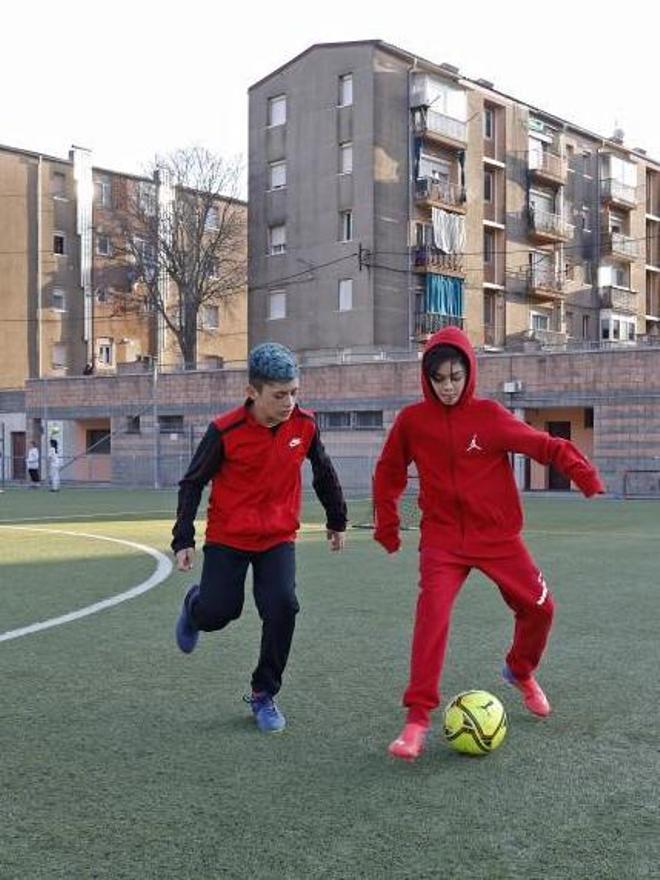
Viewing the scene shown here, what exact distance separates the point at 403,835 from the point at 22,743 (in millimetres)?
2043

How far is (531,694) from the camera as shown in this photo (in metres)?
5.43

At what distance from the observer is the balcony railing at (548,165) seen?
47.8m

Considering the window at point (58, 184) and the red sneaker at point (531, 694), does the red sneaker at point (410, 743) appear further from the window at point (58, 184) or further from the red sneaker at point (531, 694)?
the window at point (58, 184)

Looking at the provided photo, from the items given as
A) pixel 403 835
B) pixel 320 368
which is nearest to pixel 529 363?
pixel 320 368

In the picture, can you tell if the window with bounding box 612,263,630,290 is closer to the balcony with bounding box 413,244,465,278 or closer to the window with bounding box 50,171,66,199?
the balcony with bounding box 413,244,465,278

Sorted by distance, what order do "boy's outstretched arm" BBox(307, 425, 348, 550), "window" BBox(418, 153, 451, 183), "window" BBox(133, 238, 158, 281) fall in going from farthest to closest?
1. "window" BBox(133, 238, 158, 281)
2. "window" BBox(418, 153, 451, 183)
3. "boy's outstretched arm" BBox(307, 425, 348, 550)

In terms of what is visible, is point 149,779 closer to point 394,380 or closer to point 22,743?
point 22,743

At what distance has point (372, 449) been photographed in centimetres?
3538

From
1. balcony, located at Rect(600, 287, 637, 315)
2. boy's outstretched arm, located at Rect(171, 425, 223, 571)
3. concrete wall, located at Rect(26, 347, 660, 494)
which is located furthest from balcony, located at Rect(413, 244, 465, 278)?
boy's outstretched arm, located at Rect(171, 425, 223, 571)

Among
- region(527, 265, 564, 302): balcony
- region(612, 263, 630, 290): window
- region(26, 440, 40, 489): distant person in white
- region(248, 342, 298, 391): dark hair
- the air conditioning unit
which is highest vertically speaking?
region(612, 263, 630, 290): window

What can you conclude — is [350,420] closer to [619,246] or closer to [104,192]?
[619,246]

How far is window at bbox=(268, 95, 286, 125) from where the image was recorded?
45.1m

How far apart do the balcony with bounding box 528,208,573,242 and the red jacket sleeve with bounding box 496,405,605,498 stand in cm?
4449

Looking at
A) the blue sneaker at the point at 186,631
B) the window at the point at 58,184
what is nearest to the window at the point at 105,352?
the window at the point at 58,184
